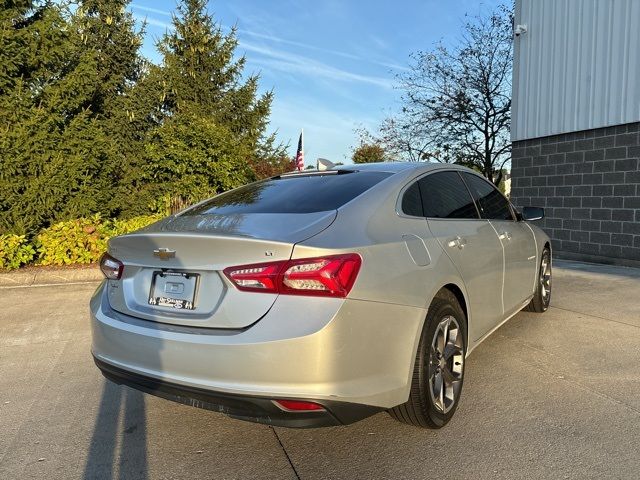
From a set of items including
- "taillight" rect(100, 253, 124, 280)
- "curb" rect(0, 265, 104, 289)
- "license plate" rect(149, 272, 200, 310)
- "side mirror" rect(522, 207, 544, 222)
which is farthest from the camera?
"curb" rect(0, 265, 104, 289)

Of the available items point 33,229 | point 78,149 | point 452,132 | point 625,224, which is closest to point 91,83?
point 78,149

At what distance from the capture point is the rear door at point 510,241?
4.14 metres

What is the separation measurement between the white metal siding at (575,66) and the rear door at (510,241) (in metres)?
5.88

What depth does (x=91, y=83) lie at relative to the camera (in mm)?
9430

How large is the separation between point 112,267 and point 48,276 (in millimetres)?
5823

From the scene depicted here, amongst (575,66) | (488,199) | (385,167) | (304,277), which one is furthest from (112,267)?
(575,66)

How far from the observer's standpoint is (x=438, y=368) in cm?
297

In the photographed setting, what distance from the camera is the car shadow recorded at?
2.63m

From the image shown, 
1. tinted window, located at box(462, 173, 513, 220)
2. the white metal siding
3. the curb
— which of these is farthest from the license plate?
the white metal siding

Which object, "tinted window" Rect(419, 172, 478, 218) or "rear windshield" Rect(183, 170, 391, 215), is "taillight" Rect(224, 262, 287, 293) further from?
"tinted window" Rect(419, 172, 478, 218)

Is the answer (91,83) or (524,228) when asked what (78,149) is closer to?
(91,83)

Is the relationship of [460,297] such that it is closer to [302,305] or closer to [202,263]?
[302,305]

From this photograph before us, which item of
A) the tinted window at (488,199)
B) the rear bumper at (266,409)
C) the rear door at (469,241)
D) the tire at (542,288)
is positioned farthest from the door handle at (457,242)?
the tire at (542,288)

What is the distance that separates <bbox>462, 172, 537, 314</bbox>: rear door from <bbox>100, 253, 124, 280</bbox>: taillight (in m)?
2.65
